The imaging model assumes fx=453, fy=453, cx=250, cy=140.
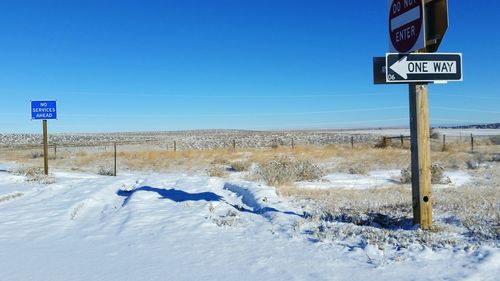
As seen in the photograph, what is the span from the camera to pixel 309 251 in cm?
489

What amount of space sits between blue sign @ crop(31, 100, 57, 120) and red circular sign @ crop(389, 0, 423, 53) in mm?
13527

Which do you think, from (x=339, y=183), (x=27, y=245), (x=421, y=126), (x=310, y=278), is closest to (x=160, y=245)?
(x=27, y=245)

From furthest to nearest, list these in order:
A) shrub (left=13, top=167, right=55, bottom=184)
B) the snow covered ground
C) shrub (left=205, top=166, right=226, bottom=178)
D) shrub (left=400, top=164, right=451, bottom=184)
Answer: shrub (left=205, top=166, right=226, bottom=178) < shrub (left=400, top=164, right=451, bottom=184) < shrub (left=13, top=167, right=55, bottom=184) < the snow covered ground

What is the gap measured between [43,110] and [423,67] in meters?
14.0

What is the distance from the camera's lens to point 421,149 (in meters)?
5.49

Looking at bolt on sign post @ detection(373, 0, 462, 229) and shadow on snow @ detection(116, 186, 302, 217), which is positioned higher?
bolt on sign post @ detection(373, 0, 462, 229)

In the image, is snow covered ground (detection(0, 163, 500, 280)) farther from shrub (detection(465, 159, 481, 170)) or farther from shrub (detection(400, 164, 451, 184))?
shrub (detection(465, 159, 481, 170))

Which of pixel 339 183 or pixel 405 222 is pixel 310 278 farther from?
pixel 339 183

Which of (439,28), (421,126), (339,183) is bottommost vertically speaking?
(339,183)

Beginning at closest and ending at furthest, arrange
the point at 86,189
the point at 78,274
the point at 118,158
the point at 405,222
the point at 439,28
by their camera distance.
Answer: the point at 78,274 < the point at 439,28 < the point at 405,222 < the point at 86,189 < the point at 118,158

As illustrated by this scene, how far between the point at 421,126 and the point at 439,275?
6.75 ft

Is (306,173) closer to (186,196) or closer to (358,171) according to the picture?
(358,171)

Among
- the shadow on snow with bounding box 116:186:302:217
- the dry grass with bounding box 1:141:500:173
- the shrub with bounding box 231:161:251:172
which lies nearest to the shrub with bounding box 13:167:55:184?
the shadow on snow with bounding box 116:186:302:217

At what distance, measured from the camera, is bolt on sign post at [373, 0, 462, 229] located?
538cm
